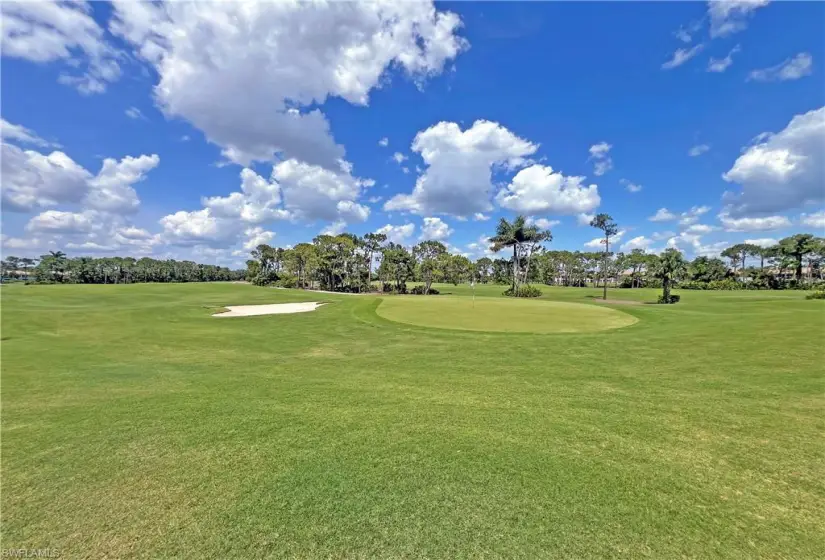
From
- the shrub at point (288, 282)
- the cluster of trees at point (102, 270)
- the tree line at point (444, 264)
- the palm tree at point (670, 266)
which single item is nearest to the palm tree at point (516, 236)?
the tree line at point (444, 264)

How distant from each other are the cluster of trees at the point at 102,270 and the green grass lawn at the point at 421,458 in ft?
468

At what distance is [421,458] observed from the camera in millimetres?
5043

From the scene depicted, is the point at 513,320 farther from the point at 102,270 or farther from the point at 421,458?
the point at 102,270

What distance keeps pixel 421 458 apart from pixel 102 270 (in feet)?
525

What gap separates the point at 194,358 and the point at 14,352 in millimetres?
6525

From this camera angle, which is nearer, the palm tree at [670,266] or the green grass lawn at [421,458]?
the green grass lawn at [421,458]

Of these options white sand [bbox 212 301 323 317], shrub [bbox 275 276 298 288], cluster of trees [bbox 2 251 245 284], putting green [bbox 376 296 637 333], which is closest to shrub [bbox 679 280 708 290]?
putting green [bbox 376 296 637 333]

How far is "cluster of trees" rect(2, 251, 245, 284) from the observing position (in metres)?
113

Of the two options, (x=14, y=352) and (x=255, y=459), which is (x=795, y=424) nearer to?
(x=255, y=459)

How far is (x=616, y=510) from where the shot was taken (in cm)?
385

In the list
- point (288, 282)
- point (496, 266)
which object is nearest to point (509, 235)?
point (288, 282)

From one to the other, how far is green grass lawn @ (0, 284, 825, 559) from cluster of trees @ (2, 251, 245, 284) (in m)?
143

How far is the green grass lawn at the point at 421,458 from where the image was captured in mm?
3482

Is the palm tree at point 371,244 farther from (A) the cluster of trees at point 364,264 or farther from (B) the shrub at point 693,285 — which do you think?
(B) the shrub at point 693,285
